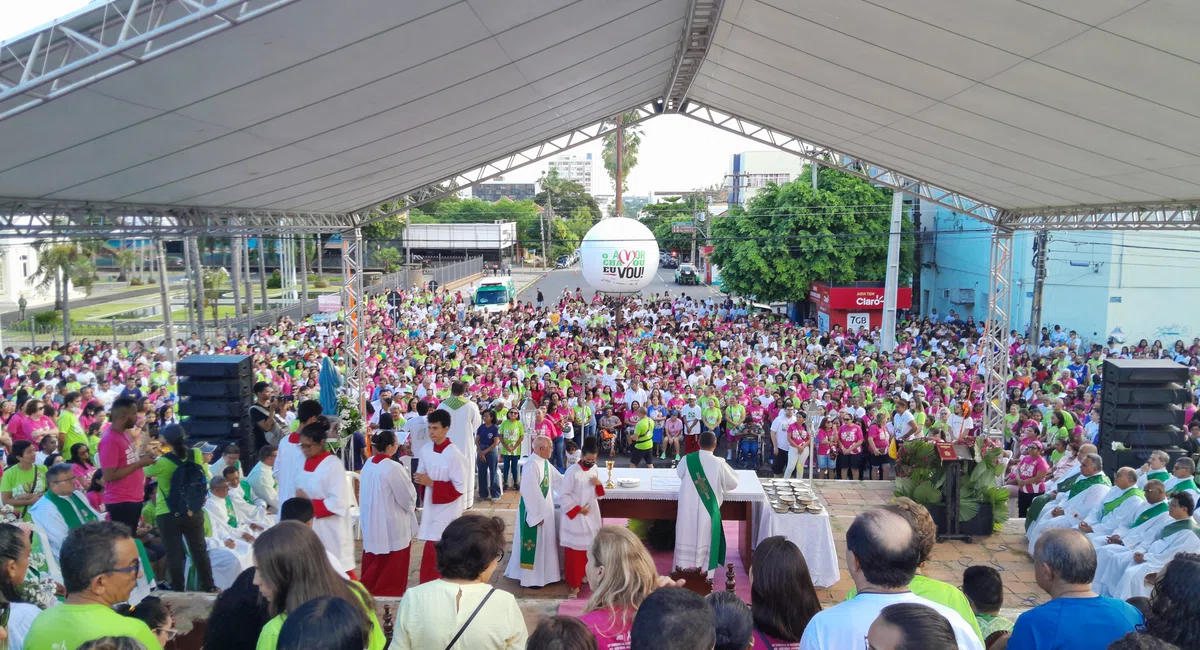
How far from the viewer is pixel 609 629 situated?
2852mm

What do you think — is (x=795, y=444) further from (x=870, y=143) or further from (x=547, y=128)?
(x=547, y=128)

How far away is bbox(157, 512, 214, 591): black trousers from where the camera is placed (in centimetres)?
596

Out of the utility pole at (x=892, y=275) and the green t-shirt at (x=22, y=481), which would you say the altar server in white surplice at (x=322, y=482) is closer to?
the green t-shirt at (x=22, y=481)

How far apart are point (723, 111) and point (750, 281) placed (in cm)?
1648

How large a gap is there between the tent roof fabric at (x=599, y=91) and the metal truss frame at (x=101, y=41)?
0.29 ft

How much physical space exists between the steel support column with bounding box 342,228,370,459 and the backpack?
17.9 ft

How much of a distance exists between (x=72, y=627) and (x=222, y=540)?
3.87m

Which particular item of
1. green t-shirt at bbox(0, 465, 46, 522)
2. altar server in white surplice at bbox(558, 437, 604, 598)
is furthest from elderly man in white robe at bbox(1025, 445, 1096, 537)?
green t-shirt at bbox(0, 465, 46, 522)

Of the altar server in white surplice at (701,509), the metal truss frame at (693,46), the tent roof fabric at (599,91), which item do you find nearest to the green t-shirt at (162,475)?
the tent roof fabric at (599,91)

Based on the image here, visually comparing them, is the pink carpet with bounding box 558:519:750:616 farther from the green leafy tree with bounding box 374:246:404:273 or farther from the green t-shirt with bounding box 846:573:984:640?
the green leafy tree with bounding box 374:246:404:273

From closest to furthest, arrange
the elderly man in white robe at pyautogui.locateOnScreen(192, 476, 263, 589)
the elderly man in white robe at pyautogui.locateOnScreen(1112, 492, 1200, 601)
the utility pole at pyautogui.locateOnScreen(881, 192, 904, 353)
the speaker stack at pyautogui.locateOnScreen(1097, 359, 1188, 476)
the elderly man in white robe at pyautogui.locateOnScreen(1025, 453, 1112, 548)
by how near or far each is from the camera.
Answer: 1. the elderly man in white robe at pyautogui.locateOnScreen(1112, 492, 1200, 601)
2. the elderly man in white robe at pyautogui.locateOnScreen(192, 476, 263, 589)
3. the elderly man in white robe at pyautogui.locateOnScreen(1025, 453, 1112, 548)
4. the speaker stack at pyautogui.locateOnScreen(1097, 359, 1188, 476)
5. the utility pole at pyautogui.locateOnScreen(881, 192, 904, 353)

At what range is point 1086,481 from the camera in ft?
23.8

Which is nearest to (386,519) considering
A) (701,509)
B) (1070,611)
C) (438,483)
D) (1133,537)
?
(438,483)

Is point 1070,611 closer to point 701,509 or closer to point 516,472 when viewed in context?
point 701,509
